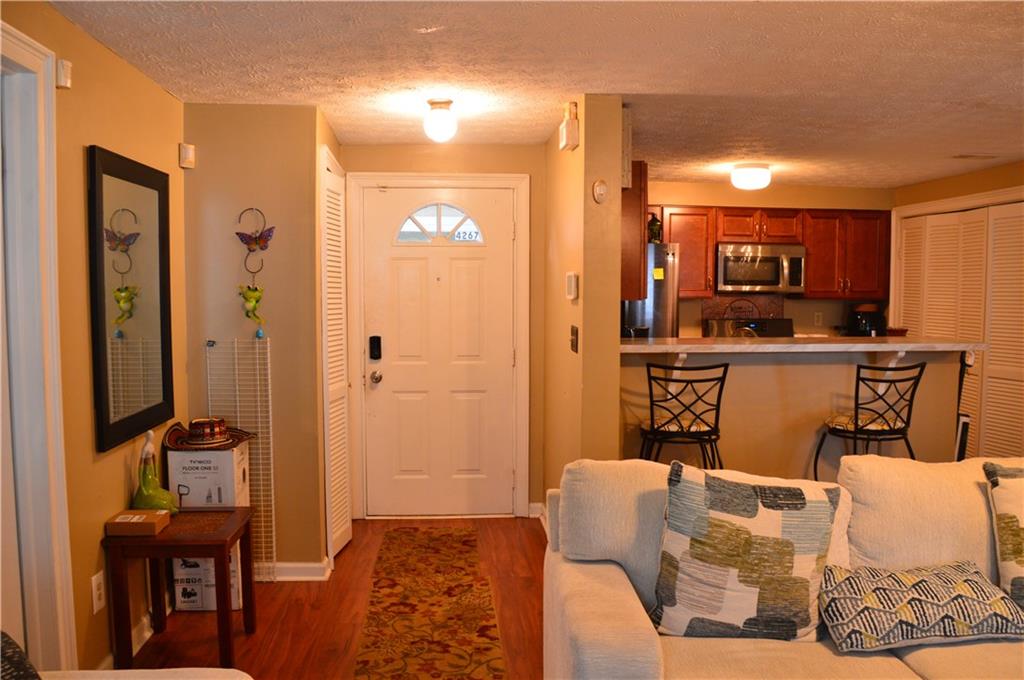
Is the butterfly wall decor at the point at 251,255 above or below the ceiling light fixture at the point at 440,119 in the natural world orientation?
below

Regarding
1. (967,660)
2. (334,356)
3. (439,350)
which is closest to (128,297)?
(334,356)

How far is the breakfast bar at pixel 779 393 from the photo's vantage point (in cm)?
402

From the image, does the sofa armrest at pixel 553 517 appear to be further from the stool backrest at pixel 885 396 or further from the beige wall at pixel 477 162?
the beige wall at pixel 477 162

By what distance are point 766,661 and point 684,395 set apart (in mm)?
2173

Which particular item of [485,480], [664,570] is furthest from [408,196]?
[664,570]

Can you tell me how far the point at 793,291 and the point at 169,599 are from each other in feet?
17.4

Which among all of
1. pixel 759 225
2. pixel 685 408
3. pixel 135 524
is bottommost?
pixel 135 524

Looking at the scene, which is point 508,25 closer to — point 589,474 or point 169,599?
point 589,474

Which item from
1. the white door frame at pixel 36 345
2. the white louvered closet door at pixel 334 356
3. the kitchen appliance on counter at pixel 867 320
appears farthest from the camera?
the kitchen appliance on counter at pixel 867 320

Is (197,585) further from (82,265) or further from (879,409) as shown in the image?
(879,409)

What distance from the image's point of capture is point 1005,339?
5.50 meters

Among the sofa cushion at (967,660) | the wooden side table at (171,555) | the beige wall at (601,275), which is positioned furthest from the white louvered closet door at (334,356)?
the sofa cushion at (967,660)

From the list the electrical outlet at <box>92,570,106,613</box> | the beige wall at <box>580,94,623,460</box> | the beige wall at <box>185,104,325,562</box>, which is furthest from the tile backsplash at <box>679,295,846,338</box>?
the electrical outlet at <box>92,570,106,613</box>

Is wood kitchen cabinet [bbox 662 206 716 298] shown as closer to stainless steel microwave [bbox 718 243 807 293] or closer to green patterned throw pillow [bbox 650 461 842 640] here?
stainless steel microwave [bbox 718 243 807 293]
